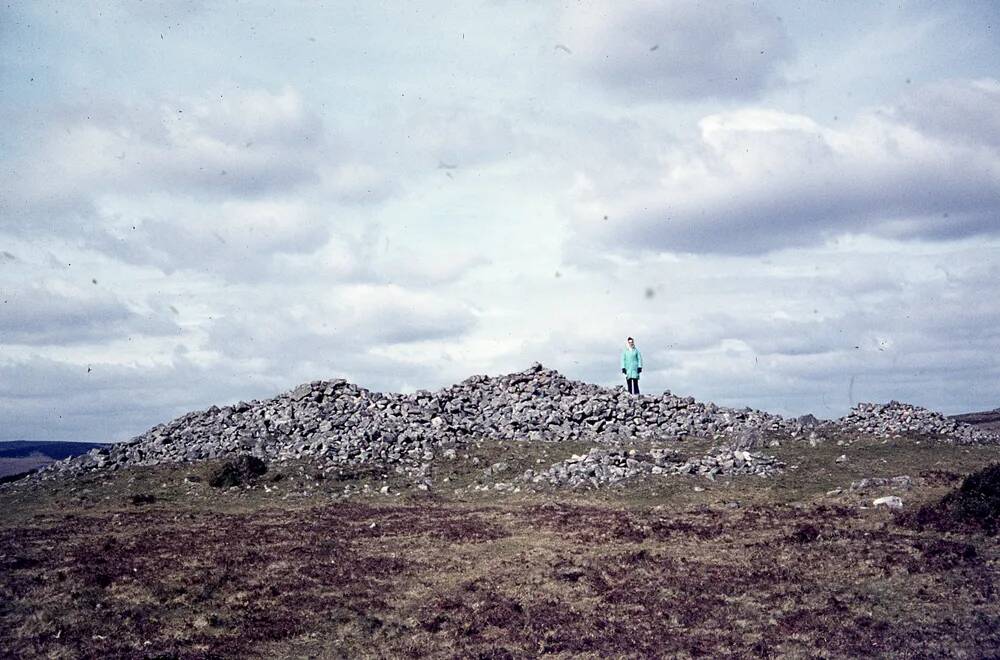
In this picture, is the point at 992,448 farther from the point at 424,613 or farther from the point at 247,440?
the point at 247,440

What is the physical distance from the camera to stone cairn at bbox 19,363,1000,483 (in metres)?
37.4

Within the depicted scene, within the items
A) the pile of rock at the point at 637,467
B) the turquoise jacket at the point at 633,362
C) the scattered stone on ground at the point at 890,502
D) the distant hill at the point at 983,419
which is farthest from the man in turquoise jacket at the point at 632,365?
the distant hill at the point at 983,419

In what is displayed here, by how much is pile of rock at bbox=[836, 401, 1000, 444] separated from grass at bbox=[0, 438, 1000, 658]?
9.72m

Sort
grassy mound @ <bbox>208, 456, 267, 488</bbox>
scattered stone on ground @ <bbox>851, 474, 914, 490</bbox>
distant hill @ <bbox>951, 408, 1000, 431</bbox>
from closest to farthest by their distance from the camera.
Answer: scattered stone on ground @ <bbox>851, 474, 914, 490</bbox>, grassy mound @ <bbox>208, 456, 267, 488</bbox>, distant hill @ <bbox>951, 408, 1000, 431</bbox>

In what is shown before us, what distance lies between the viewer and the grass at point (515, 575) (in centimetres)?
1420

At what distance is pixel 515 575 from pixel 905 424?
102 ft

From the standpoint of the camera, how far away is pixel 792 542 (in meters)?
20.2

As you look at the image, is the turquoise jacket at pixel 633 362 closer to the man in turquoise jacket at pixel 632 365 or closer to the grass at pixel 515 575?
the man in turquoise jacket at pixel 632 365

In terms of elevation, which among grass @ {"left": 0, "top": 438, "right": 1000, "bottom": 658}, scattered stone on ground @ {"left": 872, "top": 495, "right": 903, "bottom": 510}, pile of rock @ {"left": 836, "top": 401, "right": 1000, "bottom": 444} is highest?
pile of rock @ {"left": 836, "top": 401, "right": 1000, "bottom": 444}

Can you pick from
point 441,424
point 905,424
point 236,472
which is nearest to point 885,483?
point 905,424

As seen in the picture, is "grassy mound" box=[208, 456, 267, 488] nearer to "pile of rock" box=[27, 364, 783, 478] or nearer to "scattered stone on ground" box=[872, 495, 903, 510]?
"pile of rock" box=[27, 364, 783, 478]

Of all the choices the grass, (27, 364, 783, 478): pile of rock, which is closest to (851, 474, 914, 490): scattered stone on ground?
the grass

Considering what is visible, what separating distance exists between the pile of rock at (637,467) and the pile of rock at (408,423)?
5.78 m

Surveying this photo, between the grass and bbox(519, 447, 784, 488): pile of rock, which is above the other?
bbox(519, 447, 784, 488): pile of rock
